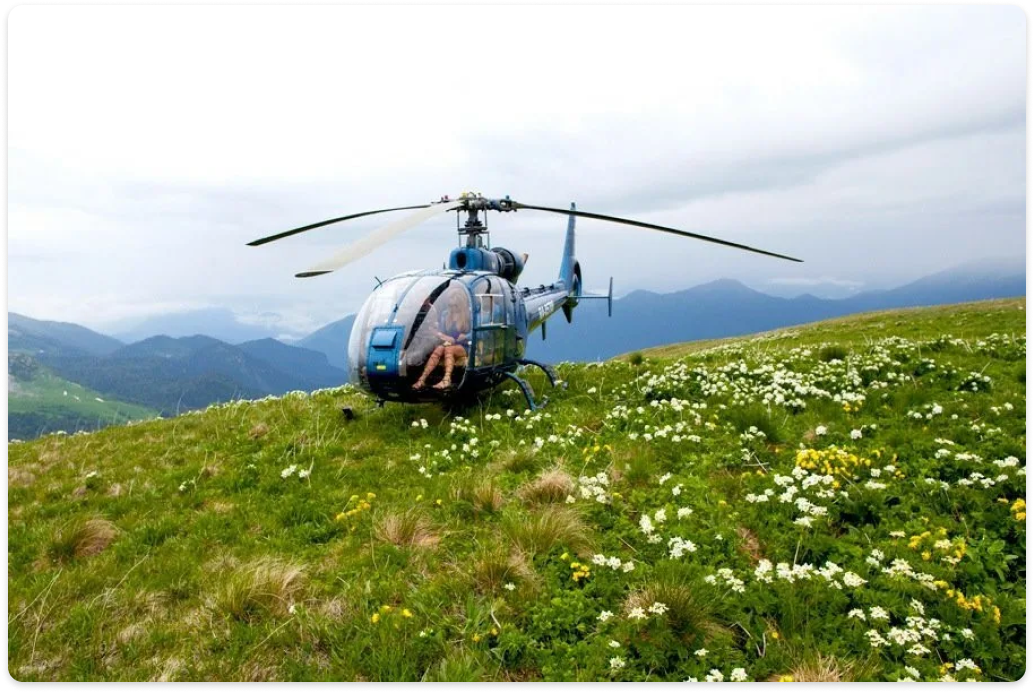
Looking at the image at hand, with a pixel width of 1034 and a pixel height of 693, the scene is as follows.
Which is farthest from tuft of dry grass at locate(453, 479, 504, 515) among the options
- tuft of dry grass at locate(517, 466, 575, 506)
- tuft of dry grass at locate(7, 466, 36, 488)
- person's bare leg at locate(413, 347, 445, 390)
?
tuft of dry grass at locate(7, 466, 36, 488)

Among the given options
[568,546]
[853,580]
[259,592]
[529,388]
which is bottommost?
[259,592]

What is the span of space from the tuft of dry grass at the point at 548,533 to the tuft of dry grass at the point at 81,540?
5.86 m

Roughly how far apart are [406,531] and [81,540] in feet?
15.3

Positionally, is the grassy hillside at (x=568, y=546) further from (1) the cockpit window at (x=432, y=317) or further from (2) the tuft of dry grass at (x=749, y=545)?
(1) the cockpit window at (x=432, y=317)

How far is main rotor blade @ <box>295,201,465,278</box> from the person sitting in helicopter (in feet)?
6.60

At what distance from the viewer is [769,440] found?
9.07 meters

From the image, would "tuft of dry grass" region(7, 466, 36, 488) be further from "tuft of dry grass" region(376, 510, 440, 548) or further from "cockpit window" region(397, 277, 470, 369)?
"tuft of dry grass" region(376, 510, 440, 548)

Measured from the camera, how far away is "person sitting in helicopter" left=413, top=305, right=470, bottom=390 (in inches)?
420

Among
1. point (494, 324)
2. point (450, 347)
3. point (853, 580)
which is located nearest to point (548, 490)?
point (853, 580)

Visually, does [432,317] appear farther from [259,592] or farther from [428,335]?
[259,592]

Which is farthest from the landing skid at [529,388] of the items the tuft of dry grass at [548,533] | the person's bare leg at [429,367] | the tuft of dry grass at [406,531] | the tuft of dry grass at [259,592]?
the tuft of dry grass at [259,592]

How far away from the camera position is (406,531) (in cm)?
704
